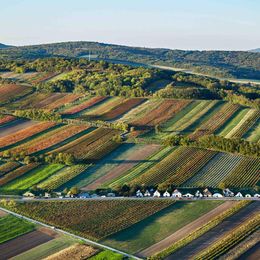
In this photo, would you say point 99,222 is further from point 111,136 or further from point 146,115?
point 146,115

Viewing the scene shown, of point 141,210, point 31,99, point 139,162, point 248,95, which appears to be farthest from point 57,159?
point 248,95

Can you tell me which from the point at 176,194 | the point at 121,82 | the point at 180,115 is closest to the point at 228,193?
the point at 176,194

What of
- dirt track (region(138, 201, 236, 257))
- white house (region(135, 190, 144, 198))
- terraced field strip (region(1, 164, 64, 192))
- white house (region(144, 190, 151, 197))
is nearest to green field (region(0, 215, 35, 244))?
terraced field strip (region(1, 164, 64, 192))

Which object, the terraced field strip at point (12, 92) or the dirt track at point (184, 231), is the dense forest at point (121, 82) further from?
the dirt track at point (184, 231)

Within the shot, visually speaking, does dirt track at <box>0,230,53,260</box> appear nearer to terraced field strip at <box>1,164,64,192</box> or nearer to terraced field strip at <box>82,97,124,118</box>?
terraced field strip at <box>1,164,64,192</box>

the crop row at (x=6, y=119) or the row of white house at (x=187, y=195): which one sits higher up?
the crop row at (x=6, y=119)

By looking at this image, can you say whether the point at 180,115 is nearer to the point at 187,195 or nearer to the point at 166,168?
the point at 166,168

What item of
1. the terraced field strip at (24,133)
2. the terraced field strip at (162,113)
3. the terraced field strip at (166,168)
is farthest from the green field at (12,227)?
the terraced field strip at (162,113)
